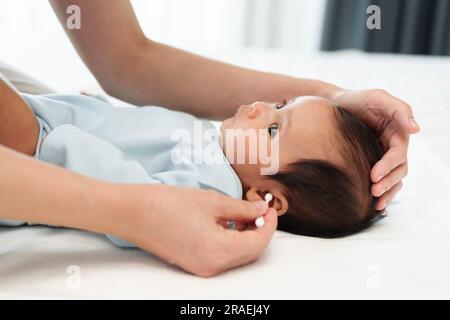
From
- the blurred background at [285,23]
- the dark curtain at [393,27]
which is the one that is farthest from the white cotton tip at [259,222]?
the dark curtain at [393,27]

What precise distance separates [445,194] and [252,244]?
54cm

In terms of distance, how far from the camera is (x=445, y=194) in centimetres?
120

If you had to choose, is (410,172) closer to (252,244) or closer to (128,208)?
(252,244)

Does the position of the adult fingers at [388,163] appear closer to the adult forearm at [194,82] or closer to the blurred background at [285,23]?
the adult forearm at [194,82]

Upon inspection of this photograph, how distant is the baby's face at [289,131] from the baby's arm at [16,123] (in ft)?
1.22

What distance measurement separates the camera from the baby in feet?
3.26

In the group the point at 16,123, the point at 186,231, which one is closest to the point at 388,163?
the point at 186,231

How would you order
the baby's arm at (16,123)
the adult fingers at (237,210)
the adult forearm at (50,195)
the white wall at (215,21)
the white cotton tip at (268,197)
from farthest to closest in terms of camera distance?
1. the white wall at (215,21)
2. the white cotton tip at (268,197)
3. the baby's arm at (16,123)
4. the adult fingers at (237,210)
5. the adult forearm at (50,195)

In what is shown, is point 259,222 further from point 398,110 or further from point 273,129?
point 398,110

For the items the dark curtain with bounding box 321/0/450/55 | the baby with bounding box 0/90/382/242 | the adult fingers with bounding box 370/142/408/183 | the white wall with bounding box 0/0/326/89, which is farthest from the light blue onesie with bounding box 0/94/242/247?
the dark curtain with bounding box 321/0/450/55

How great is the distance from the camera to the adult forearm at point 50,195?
2.48ft

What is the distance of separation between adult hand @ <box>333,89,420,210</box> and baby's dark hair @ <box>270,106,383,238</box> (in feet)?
0.09

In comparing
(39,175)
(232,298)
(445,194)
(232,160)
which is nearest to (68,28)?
(232,160)
